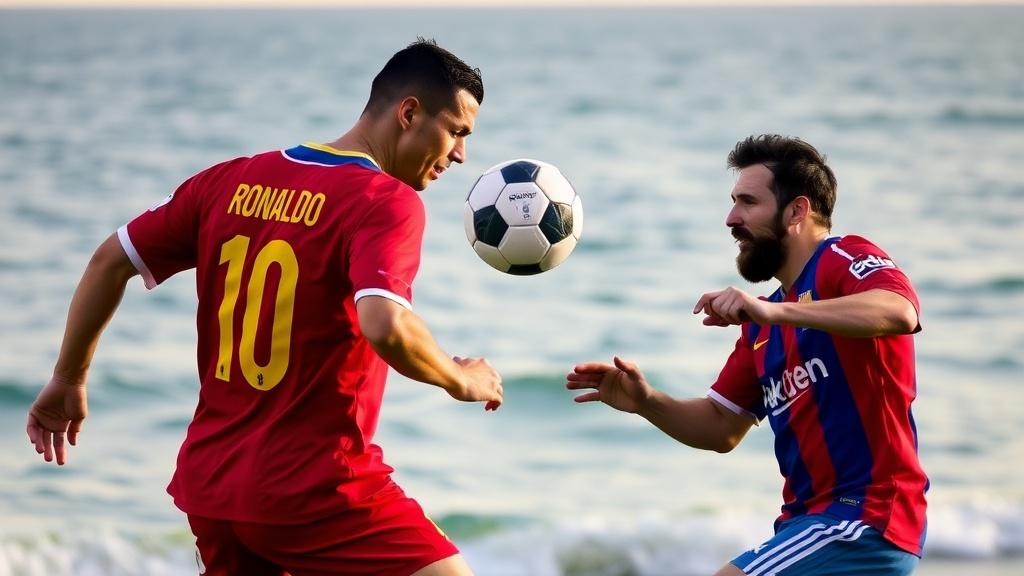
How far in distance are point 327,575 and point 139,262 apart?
3.92 ft

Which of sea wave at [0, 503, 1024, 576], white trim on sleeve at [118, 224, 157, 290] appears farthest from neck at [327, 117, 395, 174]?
sea wave at [0, 503, 1024, 576]

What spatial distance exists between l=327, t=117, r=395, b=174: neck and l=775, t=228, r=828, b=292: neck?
1440 millimetres

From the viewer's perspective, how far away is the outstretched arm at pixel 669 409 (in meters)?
5.02

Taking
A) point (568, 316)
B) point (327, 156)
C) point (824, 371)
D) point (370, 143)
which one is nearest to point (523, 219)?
point (370, 143)

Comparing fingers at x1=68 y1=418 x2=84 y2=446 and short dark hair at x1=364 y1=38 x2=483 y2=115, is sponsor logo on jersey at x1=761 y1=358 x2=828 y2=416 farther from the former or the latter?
fingers at x1=68 y1=418 x2=84 y2=446

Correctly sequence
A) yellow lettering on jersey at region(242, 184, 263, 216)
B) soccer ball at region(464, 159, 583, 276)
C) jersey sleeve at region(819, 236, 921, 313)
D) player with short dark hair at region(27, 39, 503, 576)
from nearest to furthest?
1. player with short dark hair at region(27, 39, 503, 576)
2. yellow lettering on jersey at region(242, 184, 263, 216)
3. jersey sleeve at region(819, 236, 921, 313)
4. soccer ball at region(464, 159, 583, 276)

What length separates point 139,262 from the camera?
4383 millimetres

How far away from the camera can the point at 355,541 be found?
13.2 feet

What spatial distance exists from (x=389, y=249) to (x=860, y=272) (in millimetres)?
1620

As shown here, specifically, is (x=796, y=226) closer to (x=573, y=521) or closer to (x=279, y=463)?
(x=279, y=463)

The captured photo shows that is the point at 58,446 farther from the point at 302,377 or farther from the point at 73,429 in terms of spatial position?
the point at 302,377

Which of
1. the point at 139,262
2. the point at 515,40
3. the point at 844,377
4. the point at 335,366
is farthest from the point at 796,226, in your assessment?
the point at 515,40

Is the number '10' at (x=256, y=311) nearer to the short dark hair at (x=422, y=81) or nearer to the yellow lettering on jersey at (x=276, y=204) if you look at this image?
the yellow lettering on jersey at (x=276, y=204)

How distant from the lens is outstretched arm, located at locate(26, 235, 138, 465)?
14.3 ft
